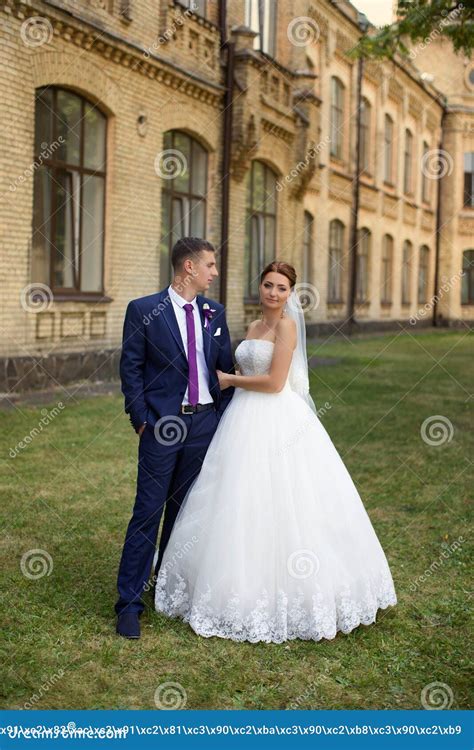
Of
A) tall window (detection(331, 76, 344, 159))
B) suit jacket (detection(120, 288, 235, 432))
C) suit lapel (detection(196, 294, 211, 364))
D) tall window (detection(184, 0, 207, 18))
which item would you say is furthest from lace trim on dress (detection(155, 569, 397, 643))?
tall window (detection(331, 76, 344, 159))

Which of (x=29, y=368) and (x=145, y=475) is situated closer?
(x=145, y=475)

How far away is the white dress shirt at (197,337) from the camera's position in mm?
4715

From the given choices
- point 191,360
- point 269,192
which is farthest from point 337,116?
point 191,360

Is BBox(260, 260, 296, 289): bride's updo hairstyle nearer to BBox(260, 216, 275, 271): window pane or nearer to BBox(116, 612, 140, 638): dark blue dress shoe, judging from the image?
BBox(116, 612, 140, 638): dark blue dress shoe

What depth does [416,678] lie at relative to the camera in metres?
4.16

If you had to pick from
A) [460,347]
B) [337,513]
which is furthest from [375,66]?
[337,513]

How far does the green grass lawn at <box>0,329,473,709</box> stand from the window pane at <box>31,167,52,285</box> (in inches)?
102

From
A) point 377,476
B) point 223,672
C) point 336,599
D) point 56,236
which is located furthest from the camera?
point 56,236

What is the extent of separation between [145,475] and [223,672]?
3.65ft

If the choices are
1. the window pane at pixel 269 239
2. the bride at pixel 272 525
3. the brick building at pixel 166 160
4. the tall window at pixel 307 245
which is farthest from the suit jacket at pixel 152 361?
the tall window at pixel 307 245

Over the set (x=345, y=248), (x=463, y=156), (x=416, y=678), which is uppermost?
(x=463, y=156)

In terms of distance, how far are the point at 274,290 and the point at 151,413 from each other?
3.13 ft

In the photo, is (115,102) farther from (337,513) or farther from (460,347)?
(460,347)

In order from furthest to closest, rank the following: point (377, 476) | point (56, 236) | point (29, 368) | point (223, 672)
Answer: point (56, 236) → point (29, 368) → point (377, 476) → point (223, 672)
